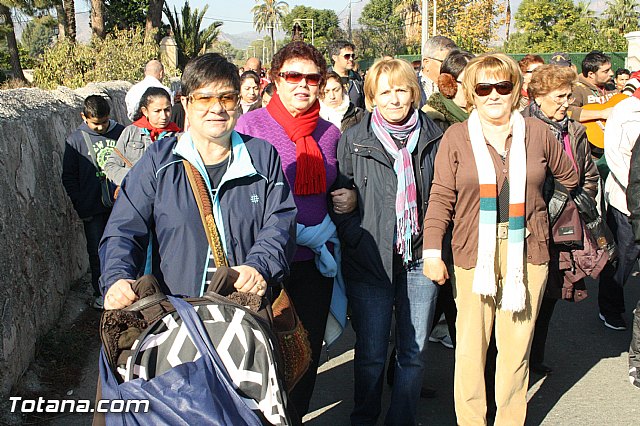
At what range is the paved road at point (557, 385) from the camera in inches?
183

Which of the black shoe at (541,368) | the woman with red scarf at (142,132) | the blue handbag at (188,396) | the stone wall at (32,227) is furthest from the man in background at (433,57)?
the blue handbag at (188,396)

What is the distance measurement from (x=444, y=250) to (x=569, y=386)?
5.46ft

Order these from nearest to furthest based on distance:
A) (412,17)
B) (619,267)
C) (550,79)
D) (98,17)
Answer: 1. (550,79)
2. (619,267)
3. (98,17)
4. (412,17)

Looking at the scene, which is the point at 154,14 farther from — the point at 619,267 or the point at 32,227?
the point at 619,267

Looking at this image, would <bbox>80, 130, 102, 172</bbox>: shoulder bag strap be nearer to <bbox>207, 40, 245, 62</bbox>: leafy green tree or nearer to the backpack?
<bbox>207, 40, 245, 62</bbox>: leafy green tree

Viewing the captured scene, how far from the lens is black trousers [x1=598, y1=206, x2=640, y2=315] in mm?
5816

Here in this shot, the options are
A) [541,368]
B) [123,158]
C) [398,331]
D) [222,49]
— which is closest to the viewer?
[398,331]

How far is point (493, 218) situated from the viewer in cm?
386

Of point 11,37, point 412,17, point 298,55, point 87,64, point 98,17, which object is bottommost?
point 298,55

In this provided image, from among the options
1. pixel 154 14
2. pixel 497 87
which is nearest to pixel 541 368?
pixel 497 87

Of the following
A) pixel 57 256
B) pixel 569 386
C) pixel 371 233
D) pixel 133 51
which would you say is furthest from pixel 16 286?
pixel 133 51

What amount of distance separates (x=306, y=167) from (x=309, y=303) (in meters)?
0.76

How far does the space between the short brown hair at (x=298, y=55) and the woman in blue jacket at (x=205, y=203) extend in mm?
975

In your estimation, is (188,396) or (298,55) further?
(298,55)
